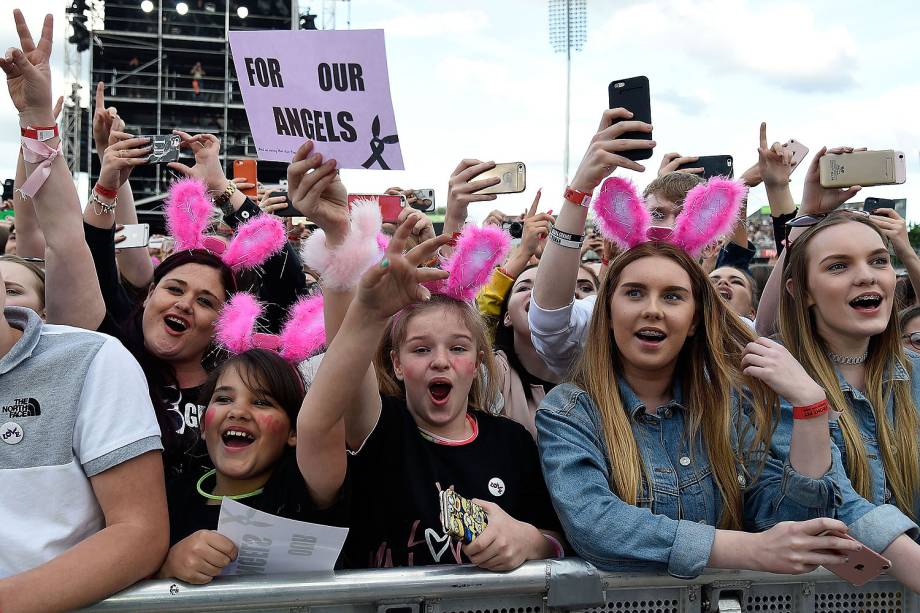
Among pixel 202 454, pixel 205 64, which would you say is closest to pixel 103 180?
pixel 202 454

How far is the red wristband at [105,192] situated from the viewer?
9.18 feet

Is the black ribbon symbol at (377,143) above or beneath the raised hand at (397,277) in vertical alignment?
above

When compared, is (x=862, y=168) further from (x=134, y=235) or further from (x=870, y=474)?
(x=134, y=235)

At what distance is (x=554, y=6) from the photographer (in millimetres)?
33812

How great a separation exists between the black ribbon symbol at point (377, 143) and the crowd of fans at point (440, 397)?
0.36 ft

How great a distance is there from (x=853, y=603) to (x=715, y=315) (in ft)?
2.69

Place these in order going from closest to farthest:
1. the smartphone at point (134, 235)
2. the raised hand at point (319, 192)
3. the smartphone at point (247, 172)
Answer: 1. the raised hand at point (319, 192)
2. the smartphone at point (134, 235)
3. the smartphone at point (247, 172)

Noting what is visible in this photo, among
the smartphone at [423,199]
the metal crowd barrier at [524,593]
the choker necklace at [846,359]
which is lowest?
the metal crowd barrier at [524,593]

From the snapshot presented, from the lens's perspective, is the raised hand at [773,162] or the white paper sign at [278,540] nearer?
the white paper sign at [278,540]

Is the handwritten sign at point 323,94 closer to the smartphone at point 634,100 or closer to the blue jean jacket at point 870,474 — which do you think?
the smartphone at point 634,100

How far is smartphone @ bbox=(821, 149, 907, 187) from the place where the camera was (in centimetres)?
271

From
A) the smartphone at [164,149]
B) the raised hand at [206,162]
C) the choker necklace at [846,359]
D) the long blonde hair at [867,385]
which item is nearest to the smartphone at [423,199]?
the raised hand at [206,162]

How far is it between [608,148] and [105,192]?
5.71 ft

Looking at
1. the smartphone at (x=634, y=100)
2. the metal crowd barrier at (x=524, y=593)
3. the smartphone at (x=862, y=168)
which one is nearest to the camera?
the metal crowd barrier at (x=524, y=593)
